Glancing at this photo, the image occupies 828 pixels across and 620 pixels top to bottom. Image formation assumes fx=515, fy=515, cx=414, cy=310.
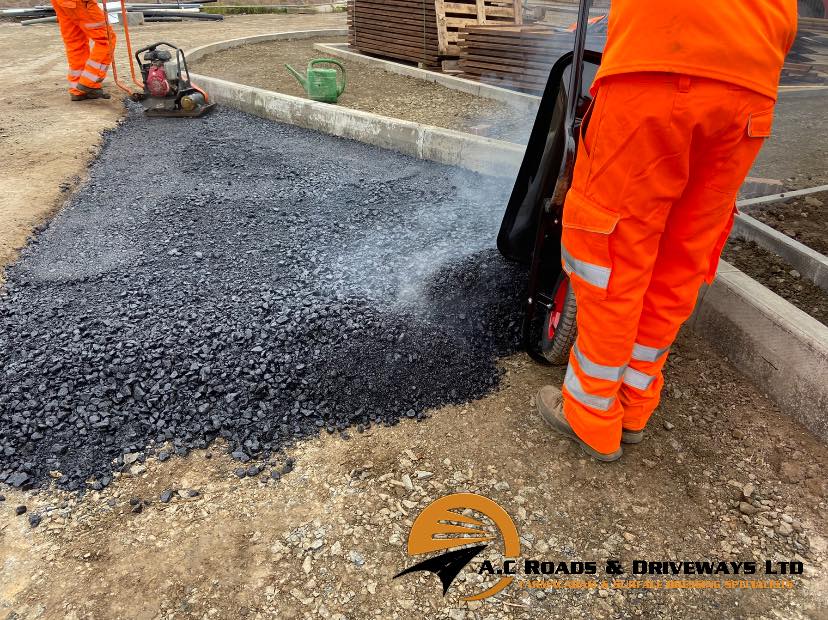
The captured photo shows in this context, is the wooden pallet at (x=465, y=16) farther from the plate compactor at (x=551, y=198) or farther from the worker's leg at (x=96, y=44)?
the plate compactor at (x=551, y=198)

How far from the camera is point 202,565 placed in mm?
1970

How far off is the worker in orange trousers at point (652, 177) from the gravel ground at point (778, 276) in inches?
55.5

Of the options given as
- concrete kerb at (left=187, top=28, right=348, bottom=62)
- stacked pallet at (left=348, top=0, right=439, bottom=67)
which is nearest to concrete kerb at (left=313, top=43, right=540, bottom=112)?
stacked pallet at (left=348, top=0, right=439, bottom=67)

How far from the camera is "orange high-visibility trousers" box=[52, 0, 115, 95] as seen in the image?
7.00 m

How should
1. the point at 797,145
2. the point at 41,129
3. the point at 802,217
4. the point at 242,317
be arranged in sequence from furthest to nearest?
the point at 41,129
the point at 797,145
the point at 802,217
the point at 242,317

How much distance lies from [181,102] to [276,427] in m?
6.05

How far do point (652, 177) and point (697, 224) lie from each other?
0.34 m

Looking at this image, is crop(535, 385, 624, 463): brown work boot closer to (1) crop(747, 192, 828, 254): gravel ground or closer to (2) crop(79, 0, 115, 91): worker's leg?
(1) crop(747, 192, 828, 254): gravel ground

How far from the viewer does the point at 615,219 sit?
72.9 inches

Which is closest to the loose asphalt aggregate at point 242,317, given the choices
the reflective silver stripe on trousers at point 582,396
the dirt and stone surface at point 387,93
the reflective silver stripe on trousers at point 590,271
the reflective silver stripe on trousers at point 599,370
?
the reflective silver stripe on trousers at point 582,396

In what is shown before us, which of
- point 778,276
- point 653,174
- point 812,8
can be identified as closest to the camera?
point 653,174

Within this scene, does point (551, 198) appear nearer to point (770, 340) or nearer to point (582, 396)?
point (582, 396)

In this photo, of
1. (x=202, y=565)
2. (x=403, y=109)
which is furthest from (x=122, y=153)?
(x=202, y=565)

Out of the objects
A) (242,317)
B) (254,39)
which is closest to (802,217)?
(242,317)
